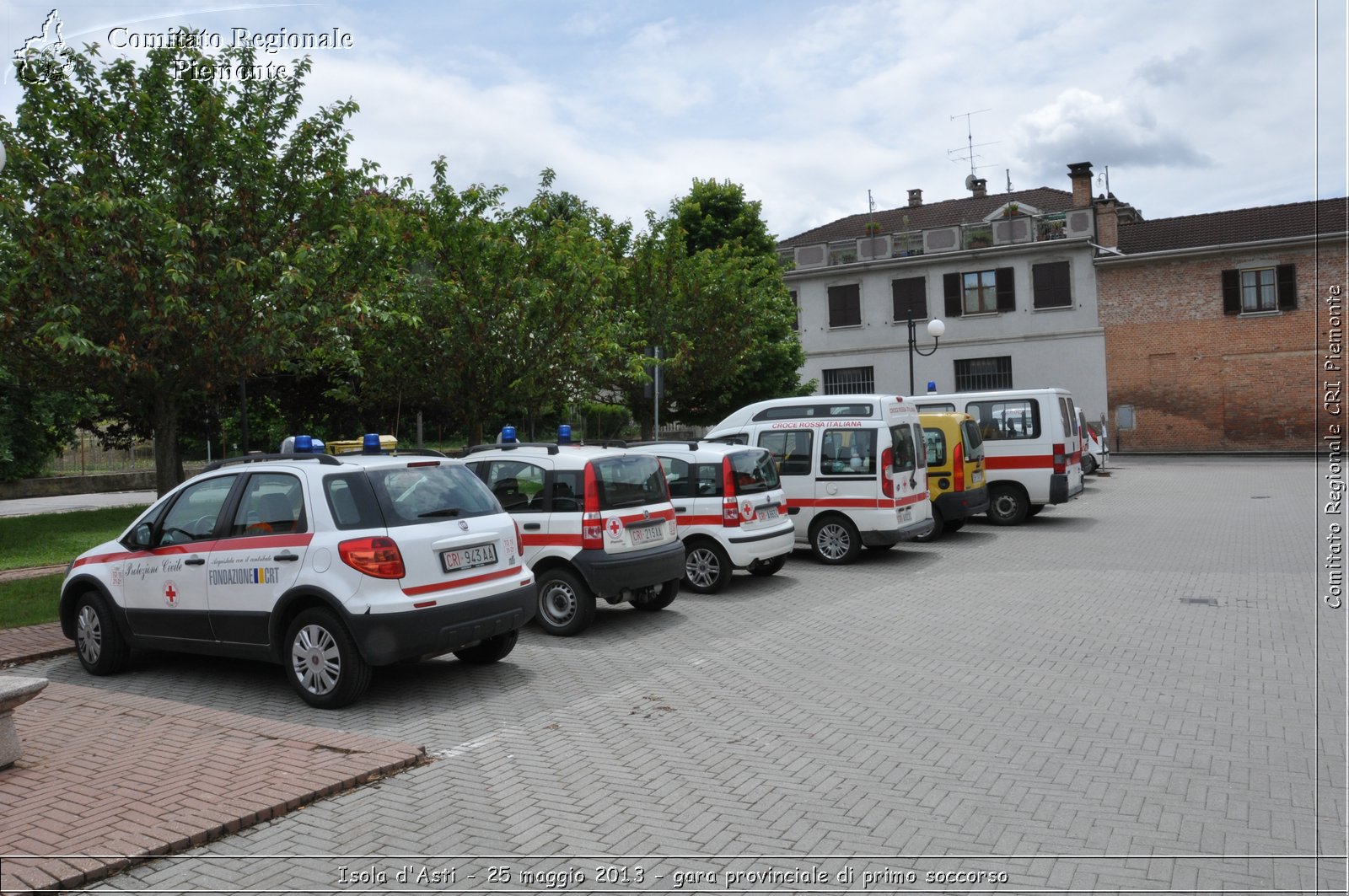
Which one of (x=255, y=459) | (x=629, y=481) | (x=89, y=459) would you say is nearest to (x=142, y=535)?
(x=255, y=459)

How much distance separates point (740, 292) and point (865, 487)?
45.0ft

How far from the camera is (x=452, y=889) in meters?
4.24

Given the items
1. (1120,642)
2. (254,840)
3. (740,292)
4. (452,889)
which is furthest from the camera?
(740,292)

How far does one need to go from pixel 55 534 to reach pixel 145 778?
1631cm

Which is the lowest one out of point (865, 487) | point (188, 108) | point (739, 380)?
point (865, 487)

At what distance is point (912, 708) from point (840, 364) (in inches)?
1547

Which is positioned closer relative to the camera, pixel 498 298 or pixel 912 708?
pixel 912 708

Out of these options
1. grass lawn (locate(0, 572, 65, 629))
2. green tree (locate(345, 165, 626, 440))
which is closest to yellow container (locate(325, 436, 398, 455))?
grass lawn (locate(0, 572, 65, 629))

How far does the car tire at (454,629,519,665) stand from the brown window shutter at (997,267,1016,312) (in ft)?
122

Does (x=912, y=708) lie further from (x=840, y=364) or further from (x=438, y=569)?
(x=840, y=364)

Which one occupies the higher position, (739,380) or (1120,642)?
(739,380)

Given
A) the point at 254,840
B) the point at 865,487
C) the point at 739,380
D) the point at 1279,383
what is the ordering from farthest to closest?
the point at 1279,383 < the point at 739,380 < the point at 865,487 < the point at 254,840

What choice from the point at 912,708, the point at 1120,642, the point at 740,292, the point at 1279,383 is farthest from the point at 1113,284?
the point at 912,708

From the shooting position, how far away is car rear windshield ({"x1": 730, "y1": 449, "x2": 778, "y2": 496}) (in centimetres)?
1181
